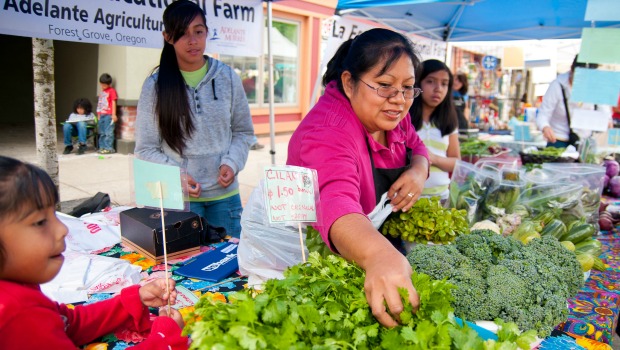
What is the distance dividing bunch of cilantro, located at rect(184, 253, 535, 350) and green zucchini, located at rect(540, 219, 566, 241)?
1.55 metres

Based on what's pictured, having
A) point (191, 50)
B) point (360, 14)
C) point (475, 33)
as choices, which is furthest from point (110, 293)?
point (475, 33)

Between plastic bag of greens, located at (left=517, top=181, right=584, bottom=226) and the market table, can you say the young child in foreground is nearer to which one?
the market table

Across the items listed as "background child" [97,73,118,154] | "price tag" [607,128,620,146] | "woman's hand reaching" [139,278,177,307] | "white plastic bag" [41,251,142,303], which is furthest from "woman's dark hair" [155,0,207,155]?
"background child" [97,73,118,154]

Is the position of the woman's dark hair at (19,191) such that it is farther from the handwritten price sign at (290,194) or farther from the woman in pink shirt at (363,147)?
the woman in pink shirt at (363,147)

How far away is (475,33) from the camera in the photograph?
22.6 ft

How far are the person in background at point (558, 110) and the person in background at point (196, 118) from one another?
380cm

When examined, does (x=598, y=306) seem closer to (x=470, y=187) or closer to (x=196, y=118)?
(x=470, y=187)

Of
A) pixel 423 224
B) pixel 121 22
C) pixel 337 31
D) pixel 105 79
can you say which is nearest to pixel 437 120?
pixel 337 31

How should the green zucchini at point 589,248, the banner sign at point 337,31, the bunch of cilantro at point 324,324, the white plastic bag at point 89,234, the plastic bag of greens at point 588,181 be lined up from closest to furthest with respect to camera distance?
the bunch of cilantro at point 324,324, the white plastic bag at point 89,234, the green zucchini at point 589,248, the plastic bag of greens at point 588,181, the banner sign at point 337,31

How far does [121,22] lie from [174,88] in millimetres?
1220

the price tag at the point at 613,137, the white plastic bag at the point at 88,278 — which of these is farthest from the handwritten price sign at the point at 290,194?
the price tag at the point at 613,137

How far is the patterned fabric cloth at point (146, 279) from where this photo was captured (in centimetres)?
148

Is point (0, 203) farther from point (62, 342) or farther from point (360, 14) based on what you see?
point (360, 14)

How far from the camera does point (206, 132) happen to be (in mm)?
2803
